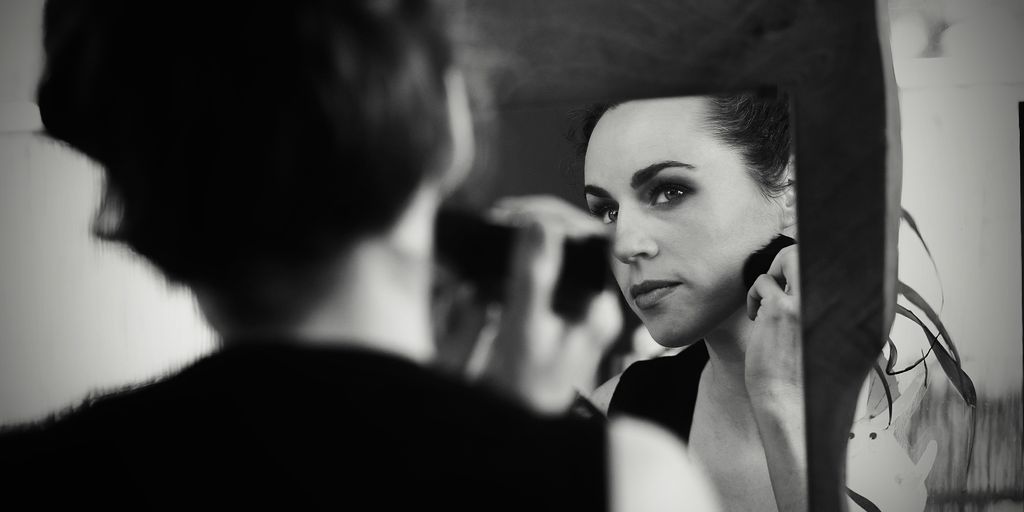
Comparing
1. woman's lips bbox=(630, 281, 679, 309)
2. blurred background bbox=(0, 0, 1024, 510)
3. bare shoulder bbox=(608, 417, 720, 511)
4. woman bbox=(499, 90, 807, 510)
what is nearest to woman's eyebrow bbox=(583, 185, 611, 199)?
woman bbox=(499, 90, 807, 510)

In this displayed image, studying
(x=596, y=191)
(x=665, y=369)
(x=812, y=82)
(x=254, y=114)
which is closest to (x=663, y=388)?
(x=665, y=369)

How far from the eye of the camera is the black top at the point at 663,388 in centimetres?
82

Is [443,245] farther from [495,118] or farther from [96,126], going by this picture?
[96,126]

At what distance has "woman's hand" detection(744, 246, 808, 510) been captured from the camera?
799 mm

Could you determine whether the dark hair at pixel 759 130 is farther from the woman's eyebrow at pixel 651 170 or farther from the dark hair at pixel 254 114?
the dark hair at pixel 254 114

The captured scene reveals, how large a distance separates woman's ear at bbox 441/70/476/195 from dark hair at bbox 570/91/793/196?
26 centimetres

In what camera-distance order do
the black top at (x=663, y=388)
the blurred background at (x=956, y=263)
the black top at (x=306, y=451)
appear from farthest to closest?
the blurred background at (x=956, y=263), the black top at (x=663, y=388), the black top at (x=306, y=451)

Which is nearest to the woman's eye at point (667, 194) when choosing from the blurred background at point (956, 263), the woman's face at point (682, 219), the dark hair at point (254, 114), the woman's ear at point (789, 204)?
the woman's face at point (682, 219)

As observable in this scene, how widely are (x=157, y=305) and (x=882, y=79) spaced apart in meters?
0.86

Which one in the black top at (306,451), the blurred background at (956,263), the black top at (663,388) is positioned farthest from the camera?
the blurred background at (956,263)

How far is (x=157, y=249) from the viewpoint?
807 millimetres

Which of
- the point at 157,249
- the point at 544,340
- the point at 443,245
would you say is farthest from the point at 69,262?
the point at 544,340

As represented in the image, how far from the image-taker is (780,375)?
810mm

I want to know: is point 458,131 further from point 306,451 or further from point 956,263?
point 956,263
